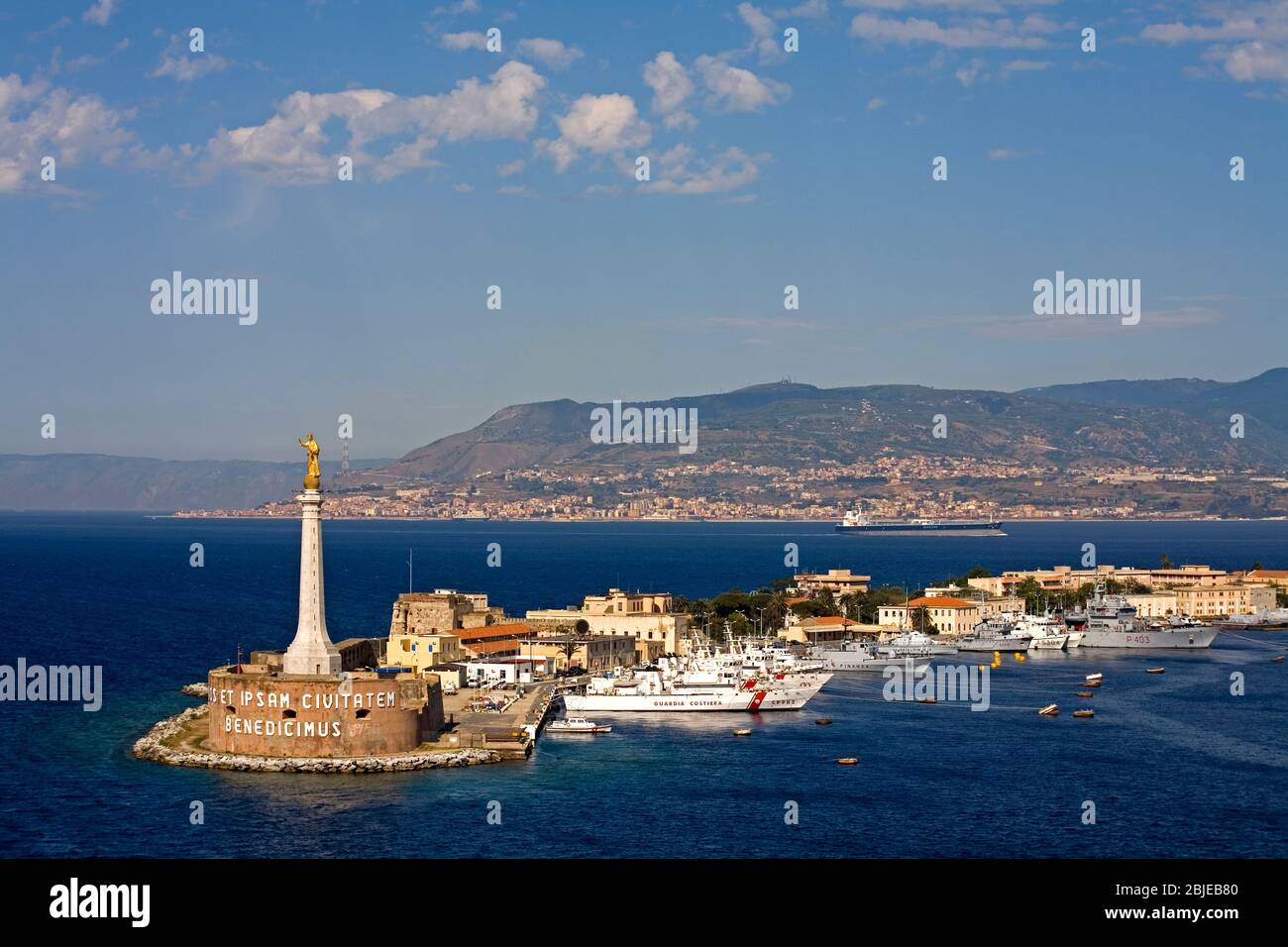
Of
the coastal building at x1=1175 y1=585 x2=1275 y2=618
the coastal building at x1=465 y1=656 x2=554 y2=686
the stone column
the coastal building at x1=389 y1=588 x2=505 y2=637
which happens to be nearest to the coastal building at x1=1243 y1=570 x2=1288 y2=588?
the coastal building at x1=1175 y1=585 x2=1275 y2=618

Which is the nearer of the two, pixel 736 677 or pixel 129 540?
pixel 736 677

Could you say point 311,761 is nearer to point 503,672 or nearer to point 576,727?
point 576,727

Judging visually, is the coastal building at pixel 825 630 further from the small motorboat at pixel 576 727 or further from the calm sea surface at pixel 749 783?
the small motorboat at pixel 576 727

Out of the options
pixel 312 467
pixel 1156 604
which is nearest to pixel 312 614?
pixel 312 467

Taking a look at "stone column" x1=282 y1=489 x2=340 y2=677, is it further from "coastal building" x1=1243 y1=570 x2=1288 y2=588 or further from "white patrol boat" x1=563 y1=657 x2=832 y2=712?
"coastal building" x1=1243 y1=570 x2=1288 y2=588
